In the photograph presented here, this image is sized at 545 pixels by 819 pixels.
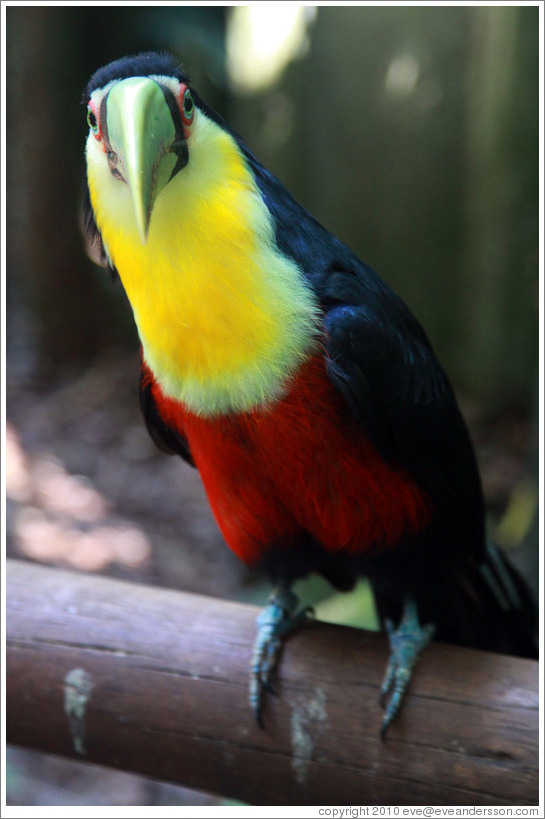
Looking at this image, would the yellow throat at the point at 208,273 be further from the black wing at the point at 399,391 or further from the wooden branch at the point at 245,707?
the wooden branch at the point at 245,707

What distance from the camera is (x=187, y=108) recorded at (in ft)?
2.89

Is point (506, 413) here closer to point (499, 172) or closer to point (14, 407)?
point (499, 172)

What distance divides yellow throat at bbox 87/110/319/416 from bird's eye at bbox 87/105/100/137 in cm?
2

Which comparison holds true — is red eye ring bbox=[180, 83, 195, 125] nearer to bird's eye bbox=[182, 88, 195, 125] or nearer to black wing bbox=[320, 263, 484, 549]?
bird's eye bbox=[182, 88, 195, 125]

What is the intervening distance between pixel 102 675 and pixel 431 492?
67 cm

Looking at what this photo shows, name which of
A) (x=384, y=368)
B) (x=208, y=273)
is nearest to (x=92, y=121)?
(x=208, y=273)

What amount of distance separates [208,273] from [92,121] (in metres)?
0.22

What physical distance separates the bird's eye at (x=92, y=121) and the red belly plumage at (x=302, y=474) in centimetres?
40

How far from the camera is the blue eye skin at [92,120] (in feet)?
2.82

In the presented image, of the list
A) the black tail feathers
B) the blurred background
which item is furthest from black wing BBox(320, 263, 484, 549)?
the blurred background

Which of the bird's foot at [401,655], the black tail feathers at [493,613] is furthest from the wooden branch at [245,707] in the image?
the black tail feathers at [493,613]

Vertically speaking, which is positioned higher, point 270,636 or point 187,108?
point 187,108

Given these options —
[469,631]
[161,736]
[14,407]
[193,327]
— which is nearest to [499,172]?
[469,631]

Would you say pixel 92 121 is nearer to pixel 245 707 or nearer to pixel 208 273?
pixel 208 273
